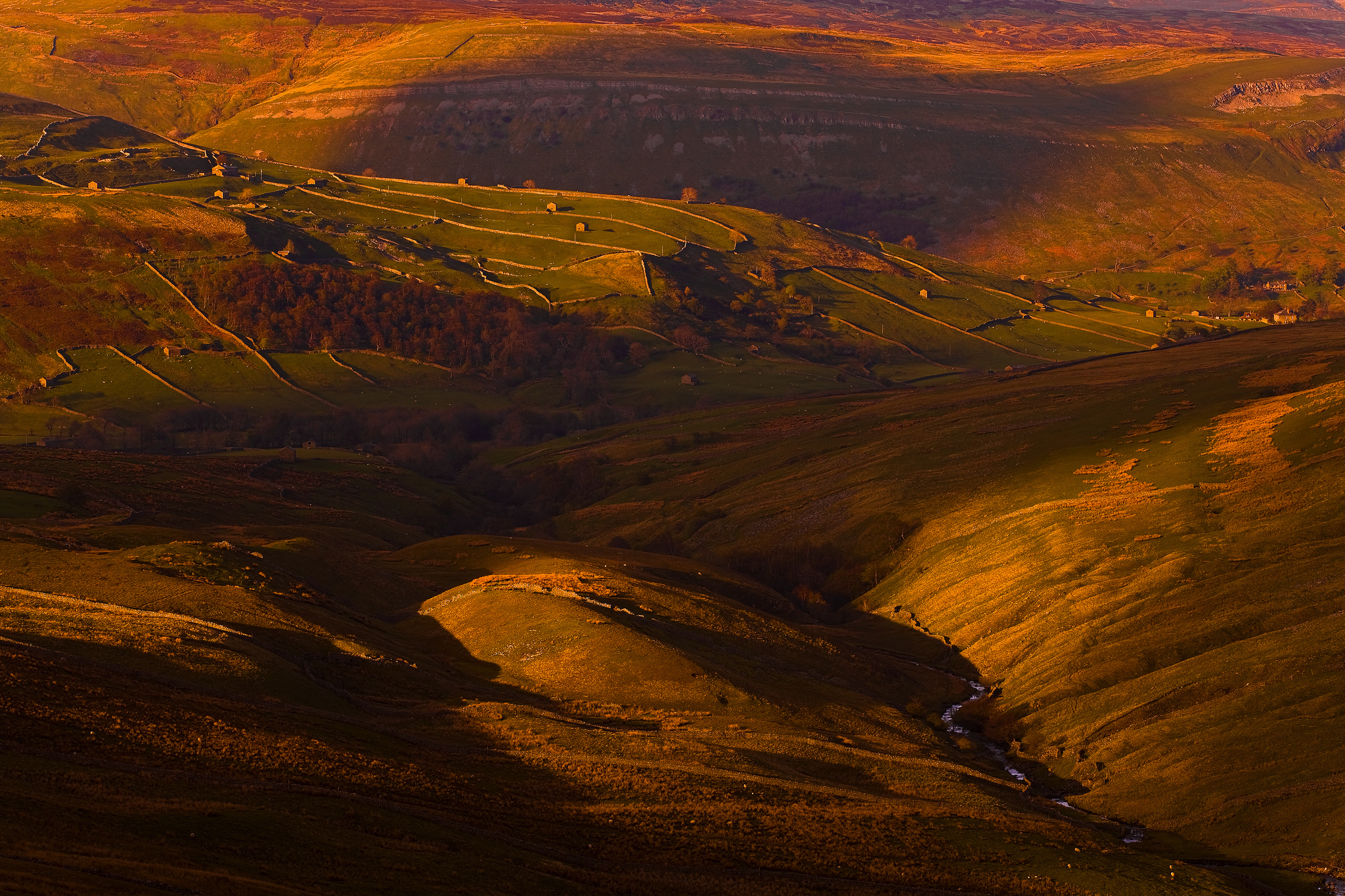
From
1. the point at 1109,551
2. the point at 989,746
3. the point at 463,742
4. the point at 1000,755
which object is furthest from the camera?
the point at 1109,551

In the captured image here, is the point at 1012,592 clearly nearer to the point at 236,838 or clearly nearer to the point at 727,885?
the point at 727,885

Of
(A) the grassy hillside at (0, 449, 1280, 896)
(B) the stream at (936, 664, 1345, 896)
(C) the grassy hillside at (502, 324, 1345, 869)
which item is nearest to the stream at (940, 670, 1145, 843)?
(B) the stream at (936, 664, 1345, 896)

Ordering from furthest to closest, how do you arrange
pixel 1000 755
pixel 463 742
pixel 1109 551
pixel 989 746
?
pixel 1109 551, pixel 989 746, pixel 1000 755, pixel 463 742

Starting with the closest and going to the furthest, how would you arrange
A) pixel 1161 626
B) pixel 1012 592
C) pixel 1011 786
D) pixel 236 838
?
pixel 236 838
pixel 1011 786
pixel 1161 626
pixel 1012 592

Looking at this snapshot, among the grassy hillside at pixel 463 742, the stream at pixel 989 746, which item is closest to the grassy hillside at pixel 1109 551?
the stream at pixel 989 746

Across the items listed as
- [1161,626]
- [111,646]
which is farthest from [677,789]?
[1161,626]

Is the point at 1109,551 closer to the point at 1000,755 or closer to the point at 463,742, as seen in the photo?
the point at 1000,755

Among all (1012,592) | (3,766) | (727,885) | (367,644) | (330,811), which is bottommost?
(1012,592)

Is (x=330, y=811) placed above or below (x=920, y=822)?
above

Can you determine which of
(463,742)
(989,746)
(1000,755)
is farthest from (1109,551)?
(463,742)
